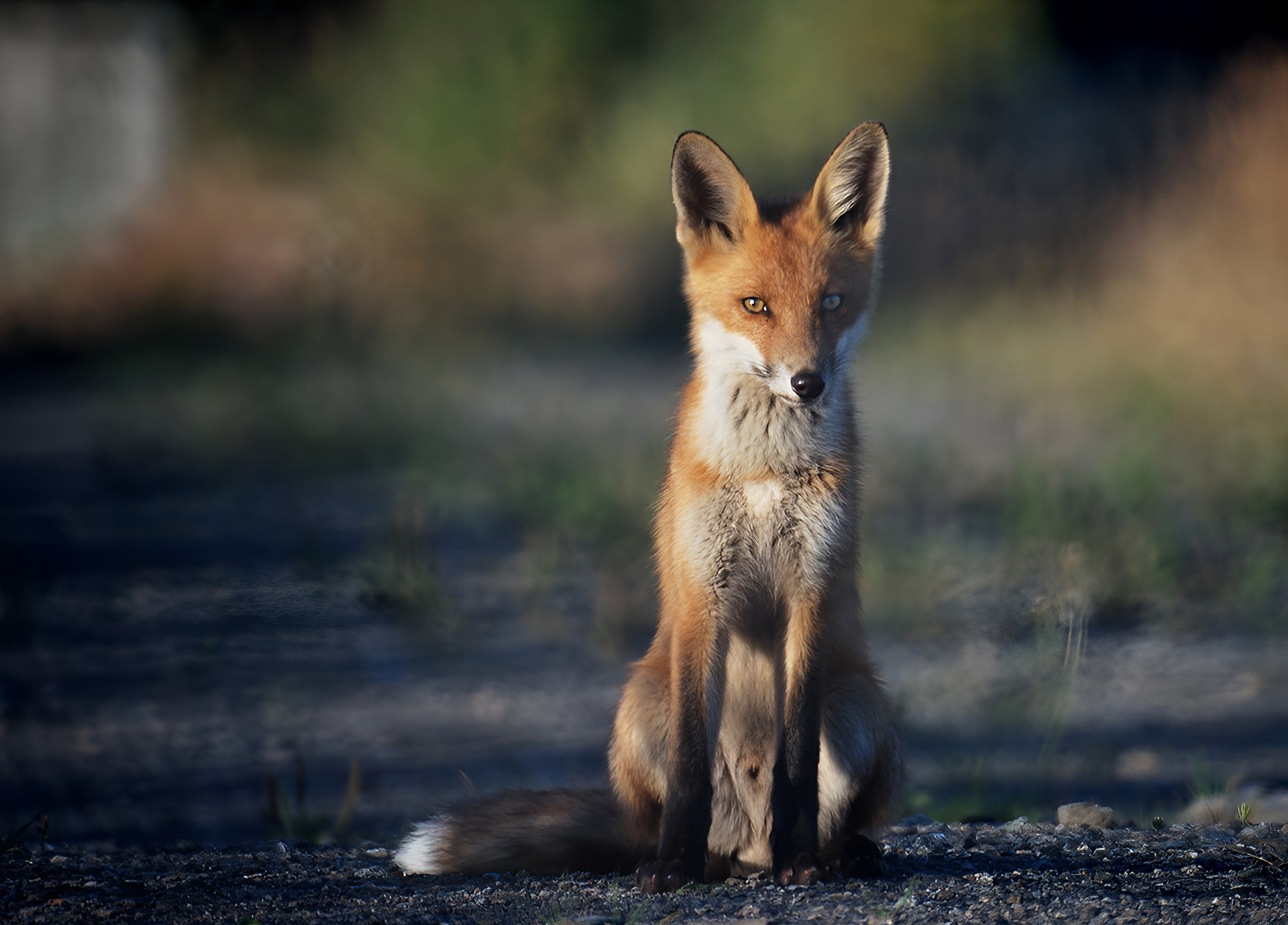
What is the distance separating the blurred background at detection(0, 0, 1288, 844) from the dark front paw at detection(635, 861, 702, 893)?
39.3 inches

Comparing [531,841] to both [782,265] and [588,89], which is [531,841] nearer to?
[782,265]

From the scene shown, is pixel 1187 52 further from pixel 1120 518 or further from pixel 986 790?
pixel 986 790

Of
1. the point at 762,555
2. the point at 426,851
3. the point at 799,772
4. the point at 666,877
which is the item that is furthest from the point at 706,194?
the point at 426,851

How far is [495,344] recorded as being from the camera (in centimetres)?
1048

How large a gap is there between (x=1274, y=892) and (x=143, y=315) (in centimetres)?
996

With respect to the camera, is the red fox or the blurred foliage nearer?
the red fox

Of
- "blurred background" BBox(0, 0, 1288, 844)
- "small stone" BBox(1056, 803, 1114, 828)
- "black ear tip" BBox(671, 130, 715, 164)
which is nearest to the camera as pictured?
"black ear tip" BBox(671, 130, 715, 164)

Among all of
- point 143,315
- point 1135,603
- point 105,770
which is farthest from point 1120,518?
point 143,315

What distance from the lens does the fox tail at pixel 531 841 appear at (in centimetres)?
284

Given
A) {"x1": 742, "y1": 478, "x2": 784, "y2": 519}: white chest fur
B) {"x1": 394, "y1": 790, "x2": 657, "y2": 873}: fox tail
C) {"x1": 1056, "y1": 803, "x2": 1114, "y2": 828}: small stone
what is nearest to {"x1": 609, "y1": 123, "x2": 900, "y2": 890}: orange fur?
{"x1": 742, "y1": 478, "x2": 784, "y2": 519}: white chest fur

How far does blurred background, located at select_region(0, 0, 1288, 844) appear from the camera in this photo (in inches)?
180

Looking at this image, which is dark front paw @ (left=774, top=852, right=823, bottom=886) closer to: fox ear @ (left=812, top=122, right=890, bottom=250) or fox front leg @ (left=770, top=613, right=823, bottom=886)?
fox front leg @ (left=770, top=613, right=823, bottom=886)

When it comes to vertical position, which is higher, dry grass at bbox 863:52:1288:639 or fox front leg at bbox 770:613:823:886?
dry grass at bbox 863:52:1288:639

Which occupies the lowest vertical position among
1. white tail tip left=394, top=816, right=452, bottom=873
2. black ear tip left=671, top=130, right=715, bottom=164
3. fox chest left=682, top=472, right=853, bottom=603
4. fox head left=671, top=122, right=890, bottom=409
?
white tail tip left=394, top=816, right=452, bottom=873
